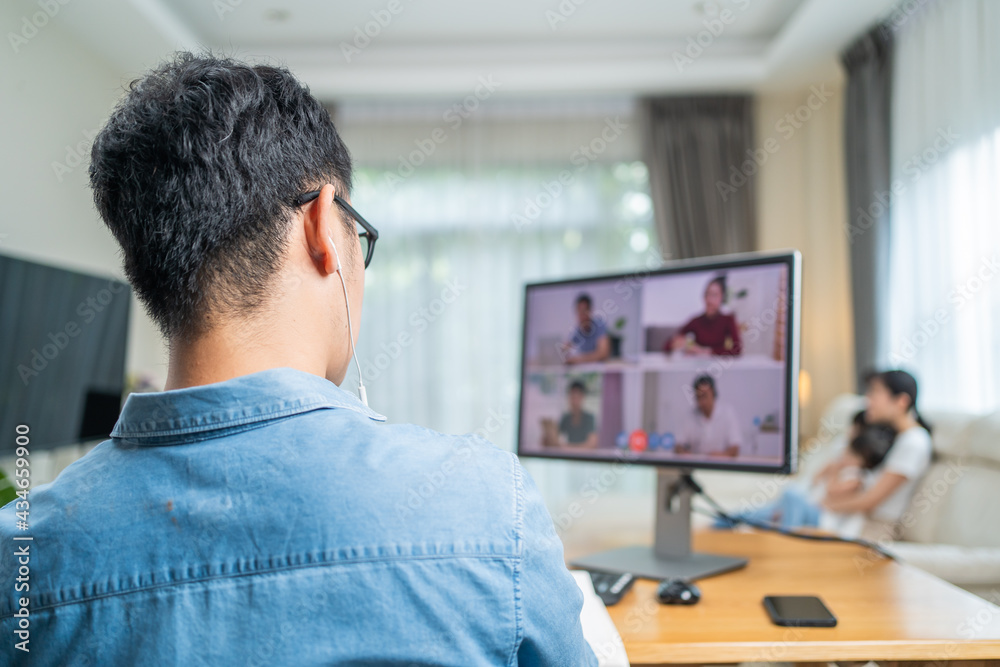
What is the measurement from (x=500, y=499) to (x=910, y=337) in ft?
11.2

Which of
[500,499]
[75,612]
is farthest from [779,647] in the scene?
[75,612]

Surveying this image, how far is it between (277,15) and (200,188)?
3.56m

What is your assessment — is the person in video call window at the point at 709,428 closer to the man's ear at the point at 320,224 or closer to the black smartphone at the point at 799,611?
the black smartphone at the point at 799,611

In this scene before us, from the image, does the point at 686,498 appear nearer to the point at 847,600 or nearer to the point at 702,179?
the point at 847,600

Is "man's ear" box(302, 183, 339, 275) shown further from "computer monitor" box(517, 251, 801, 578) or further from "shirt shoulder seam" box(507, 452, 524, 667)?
"computer monitor" box(517, 251, 801, 578)

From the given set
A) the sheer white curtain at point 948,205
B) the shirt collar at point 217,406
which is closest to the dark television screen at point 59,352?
the shirt collar at point 217,406

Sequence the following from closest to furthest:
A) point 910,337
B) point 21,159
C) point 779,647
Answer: point 779,647 → point 21,159 → point 910,337

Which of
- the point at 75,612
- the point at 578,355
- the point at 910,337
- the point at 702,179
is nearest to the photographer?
the point at 75,612

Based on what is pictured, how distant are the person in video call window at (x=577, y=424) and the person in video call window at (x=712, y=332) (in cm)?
21

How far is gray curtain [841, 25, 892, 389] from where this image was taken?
355 cm

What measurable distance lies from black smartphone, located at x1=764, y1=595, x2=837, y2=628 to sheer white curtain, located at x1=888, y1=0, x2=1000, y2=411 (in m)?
2.27

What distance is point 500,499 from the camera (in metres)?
0.55

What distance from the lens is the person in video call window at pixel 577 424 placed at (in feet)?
4.57

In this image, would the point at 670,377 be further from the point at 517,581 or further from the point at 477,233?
the point at 477,233
